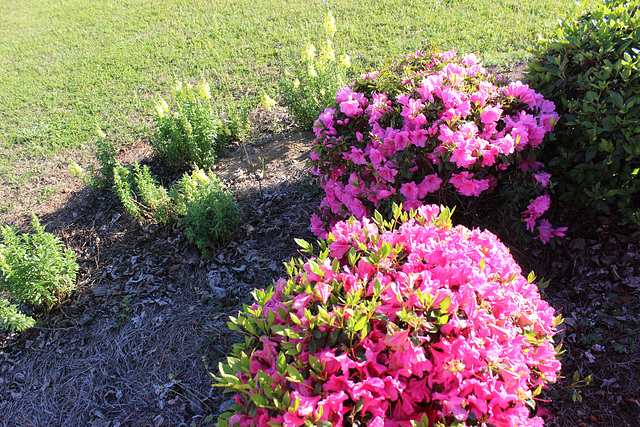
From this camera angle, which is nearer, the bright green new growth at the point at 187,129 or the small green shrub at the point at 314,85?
the bright green new growth at the point at 187,129

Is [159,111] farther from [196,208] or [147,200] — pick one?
[196,208]

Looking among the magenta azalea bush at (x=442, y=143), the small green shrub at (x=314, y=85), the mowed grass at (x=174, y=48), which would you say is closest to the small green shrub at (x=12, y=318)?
the magenta azalea bush at (x=442, y=143)

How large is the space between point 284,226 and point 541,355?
2352 millimetres

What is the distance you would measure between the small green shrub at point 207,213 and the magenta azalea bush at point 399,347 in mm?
1660

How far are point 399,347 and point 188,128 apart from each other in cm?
338

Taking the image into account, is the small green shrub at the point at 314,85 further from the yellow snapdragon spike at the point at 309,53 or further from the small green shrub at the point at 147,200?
the small green shrub at the point at 147,200

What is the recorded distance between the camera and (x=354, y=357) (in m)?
1.50

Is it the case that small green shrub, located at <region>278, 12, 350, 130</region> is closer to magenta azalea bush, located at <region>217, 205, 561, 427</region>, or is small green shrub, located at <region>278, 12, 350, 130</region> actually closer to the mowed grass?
the mowed grass

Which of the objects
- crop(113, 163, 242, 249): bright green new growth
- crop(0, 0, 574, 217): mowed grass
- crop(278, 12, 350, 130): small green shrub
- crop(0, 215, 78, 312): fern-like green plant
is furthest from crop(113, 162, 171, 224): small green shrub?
crop(0, 0, 574, 217): mowed grass

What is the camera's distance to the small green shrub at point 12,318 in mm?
2852

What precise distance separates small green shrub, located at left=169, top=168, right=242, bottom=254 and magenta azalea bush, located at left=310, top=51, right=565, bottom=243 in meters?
0.94

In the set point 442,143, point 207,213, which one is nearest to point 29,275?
point 207,213

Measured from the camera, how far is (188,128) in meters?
4.11

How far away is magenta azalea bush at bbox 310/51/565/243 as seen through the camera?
2.46 m
